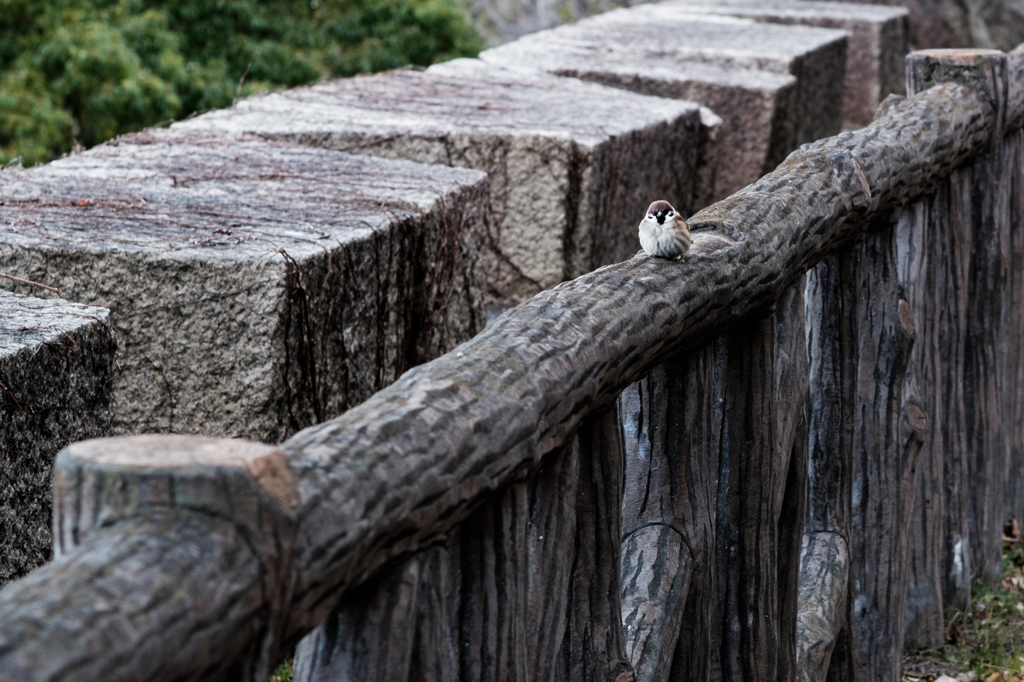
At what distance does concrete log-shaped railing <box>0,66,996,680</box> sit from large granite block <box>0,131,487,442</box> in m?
0.90

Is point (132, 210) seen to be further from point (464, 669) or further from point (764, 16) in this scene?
point (764, 16)

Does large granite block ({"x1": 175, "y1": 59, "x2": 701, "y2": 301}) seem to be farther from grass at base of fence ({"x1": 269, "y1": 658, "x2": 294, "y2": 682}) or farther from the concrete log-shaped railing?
the concrete log-shaped railing

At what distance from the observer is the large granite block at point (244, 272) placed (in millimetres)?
2414

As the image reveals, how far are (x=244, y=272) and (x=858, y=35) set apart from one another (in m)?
7.12

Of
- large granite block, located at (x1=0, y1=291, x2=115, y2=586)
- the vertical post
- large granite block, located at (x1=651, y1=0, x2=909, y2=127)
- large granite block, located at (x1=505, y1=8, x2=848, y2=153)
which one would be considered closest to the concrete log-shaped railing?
the vertical post

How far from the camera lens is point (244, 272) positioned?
7.81 feet

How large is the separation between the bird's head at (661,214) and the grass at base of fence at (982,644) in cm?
199

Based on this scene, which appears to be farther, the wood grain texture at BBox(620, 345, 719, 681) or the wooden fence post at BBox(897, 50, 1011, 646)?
the wooden fence post at BBox(897, 50, 1011, 646)

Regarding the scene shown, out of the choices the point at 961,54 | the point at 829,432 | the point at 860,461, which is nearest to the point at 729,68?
the point at 961,54

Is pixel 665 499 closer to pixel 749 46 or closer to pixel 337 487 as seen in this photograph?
pixel 337 487

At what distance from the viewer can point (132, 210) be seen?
2.70 meters

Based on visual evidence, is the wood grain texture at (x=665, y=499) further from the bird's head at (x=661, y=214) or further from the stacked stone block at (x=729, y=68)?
the stacked stone block at (x=729, y=68)

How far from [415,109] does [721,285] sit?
2.29 m

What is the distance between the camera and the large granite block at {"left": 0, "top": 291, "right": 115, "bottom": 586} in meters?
1.86
